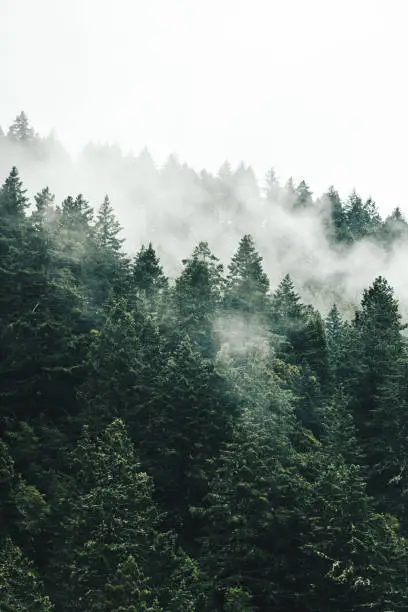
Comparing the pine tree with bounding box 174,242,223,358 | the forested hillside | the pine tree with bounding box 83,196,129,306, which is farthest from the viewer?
the pine tree with bounding box 83,196,129,306

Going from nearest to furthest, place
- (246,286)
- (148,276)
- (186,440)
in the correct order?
1. (186,440)
2. (246,286)
3. (148,276)

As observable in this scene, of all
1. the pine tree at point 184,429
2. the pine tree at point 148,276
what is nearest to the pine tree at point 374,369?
the pine tree at point 184,429

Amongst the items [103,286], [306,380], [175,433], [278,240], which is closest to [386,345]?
[306,380]

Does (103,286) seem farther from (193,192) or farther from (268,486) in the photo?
(193,192)

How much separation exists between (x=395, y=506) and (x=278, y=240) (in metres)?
92.8

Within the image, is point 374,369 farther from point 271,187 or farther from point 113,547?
point 271,187

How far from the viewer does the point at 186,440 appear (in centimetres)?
3822

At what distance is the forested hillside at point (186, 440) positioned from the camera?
28.8 m

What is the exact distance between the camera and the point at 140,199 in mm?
131000

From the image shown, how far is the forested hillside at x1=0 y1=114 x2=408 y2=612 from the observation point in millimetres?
28812

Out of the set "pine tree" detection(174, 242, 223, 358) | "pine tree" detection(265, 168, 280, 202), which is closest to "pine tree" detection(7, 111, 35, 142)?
"pine tree" detection(265, 168, 280, 202)

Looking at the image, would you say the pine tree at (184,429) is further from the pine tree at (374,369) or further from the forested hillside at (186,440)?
the pine tree at (374,369)

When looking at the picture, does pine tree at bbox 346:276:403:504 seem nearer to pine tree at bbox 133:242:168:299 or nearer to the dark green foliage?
pine tree at bbox 133:242:168:299

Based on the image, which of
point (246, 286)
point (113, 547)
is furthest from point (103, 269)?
point (113, 547)
